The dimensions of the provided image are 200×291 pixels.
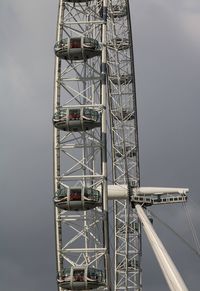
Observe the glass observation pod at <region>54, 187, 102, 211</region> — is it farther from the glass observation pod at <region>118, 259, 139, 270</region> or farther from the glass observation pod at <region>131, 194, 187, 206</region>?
the glass observation pod at <region>118, 259, 139, 270</region>

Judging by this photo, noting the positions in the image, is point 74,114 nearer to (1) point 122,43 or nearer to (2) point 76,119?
(2) point 76,119

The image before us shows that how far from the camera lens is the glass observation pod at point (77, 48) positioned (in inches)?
2084

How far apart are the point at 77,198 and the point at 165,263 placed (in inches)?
356

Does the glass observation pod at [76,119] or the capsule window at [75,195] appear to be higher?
the glass observation pod at [76,119]

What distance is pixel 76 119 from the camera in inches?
2034

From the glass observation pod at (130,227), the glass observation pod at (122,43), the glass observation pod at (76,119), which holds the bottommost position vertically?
the glass observation pod at (130,227)

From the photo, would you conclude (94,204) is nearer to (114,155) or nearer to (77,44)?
(77,44)

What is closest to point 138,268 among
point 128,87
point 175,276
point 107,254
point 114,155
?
point 114,155

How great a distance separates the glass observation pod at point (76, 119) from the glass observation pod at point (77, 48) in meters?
3.65

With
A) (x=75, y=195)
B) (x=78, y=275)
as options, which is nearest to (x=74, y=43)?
(x=75, y=195)

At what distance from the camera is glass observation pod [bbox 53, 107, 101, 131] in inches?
2029

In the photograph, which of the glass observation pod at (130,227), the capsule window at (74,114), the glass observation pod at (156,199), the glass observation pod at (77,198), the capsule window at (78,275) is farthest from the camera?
the glass observation pod at (130,227)

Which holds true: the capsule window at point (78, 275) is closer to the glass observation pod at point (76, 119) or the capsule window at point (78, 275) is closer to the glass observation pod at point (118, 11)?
the glass observation pod at point (76, 119)

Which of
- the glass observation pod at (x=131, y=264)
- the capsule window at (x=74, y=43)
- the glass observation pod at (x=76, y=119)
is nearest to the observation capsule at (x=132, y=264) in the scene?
the glass observation pod at (x=131, y=264)
